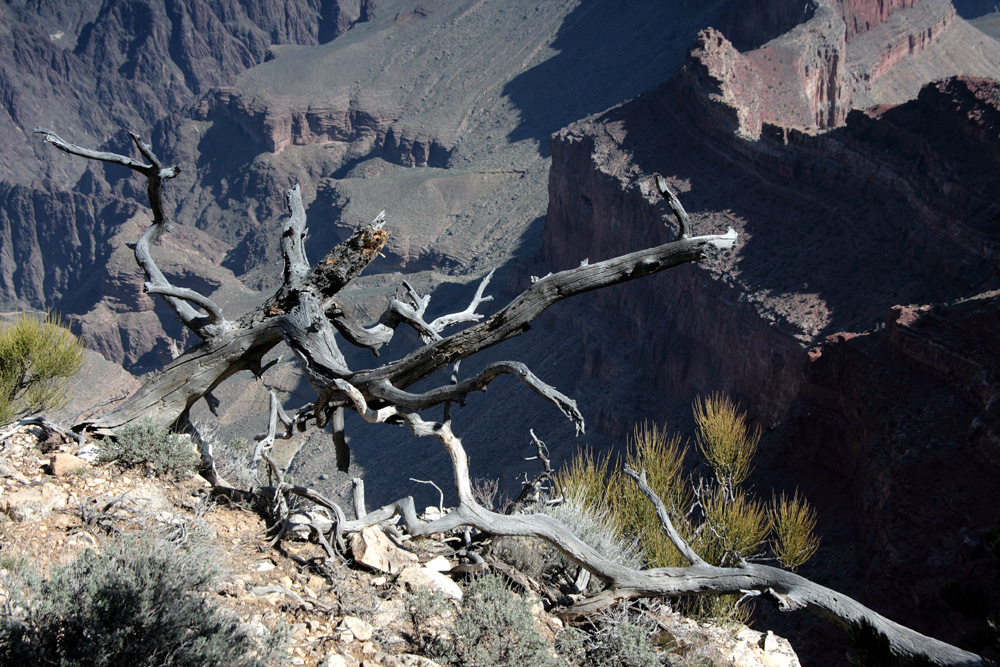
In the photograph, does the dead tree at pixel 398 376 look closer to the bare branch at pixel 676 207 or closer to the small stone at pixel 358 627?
the bare branch at pixel 676 207

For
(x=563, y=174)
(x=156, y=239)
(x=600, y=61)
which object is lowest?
(x=563, y=174)

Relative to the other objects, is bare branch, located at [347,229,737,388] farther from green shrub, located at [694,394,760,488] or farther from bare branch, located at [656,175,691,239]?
green shrub, located at [694,394,760,488]

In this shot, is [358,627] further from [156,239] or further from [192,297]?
[156,239]

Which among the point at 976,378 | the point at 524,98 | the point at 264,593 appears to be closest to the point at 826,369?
the point at 976,378

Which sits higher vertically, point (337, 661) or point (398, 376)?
point (398, 376)

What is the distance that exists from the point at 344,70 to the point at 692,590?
129415 mm

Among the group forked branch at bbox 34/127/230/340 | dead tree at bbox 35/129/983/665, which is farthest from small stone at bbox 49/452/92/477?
forked branch at bbox 34/127/230/340

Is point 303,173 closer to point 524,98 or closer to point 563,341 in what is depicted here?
point 524,98

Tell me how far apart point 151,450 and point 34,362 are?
6.49 m

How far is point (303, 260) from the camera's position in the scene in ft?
28.3

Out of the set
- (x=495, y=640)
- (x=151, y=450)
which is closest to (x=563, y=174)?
(x=151, y=450)

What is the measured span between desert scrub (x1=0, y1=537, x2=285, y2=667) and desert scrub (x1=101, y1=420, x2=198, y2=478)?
3041 mm

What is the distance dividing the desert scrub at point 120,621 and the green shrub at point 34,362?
362 inches

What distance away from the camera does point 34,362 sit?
13398mm
